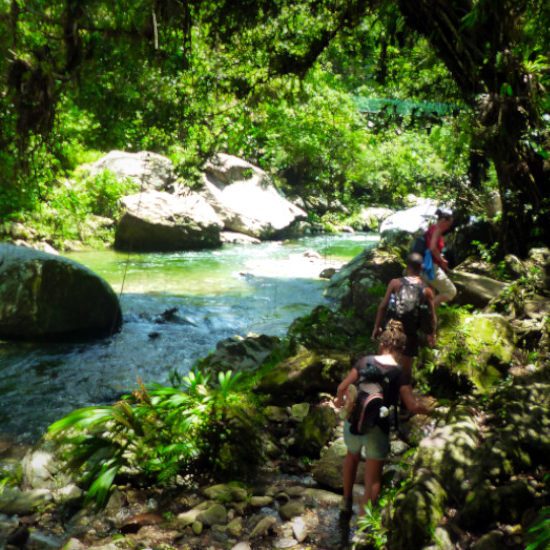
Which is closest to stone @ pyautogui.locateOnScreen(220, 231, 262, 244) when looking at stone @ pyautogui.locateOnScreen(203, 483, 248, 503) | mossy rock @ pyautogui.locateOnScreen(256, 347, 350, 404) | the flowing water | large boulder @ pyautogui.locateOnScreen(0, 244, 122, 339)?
the flowing water

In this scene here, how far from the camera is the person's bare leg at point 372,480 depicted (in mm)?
3750

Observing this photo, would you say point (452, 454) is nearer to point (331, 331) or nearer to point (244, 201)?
point (331, 331)

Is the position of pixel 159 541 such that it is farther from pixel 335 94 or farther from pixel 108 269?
pixel 108 269

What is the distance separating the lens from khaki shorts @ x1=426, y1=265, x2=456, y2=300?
707 centimetres

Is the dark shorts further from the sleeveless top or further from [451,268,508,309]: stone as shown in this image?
[451,268,508,309]: stone

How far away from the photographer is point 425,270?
6965 mm

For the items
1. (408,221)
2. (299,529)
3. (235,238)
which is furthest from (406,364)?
(235,238)

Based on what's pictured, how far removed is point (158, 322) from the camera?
11.1 meters

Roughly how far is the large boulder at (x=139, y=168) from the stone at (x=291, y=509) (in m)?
18.2

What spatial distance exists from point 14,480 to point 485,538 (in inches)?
159

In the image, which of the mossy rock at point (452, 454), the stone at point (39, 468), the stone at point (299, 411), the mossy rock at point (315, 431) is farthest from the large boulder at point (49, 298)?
the mossy rock at point (452, 454)

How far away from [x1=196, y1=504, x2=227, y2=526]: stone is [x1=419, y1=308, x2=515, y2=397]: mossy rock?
263cm

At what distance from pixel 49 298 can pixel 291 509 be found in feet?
23.0

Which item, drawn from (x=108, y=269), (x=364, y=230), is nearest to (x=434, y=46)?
(x=108, y=269)
